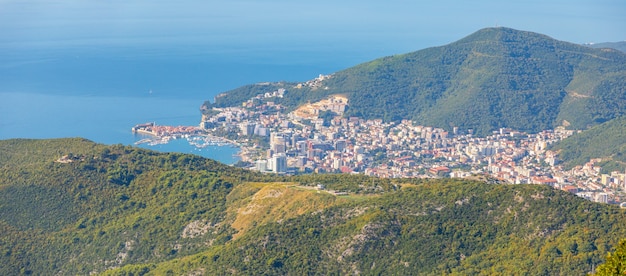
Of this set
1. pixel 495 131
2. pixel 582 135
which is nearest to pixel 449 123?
pixel 495 131

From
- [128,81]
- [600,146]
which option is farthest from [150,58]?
[600,146]

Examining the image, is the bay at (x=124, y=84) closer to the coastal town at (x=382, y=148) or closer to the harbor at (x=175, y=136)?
the harbor at (x=175, y=136)

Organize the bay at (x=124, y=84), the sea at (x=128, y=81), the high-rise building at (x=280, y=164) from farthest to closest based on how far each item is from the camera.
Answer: the sea at (x=128, y=81) < the bay at (x=124, y=84) < the high-rise building at (x=280, y=164)

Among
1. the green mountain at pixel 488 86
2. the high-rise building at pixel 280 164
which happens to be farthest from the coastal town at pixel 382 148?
the green mountain at pixel 488 86

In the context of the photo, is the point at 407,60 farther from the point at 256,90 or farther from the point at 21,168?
the point at 21,168

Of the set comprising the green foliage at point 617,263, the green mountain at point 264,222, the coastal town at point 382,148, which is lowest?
the coastal town at point 382,148

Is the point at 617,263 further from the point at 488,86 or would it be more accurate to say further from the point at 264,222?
the point at 488,86
